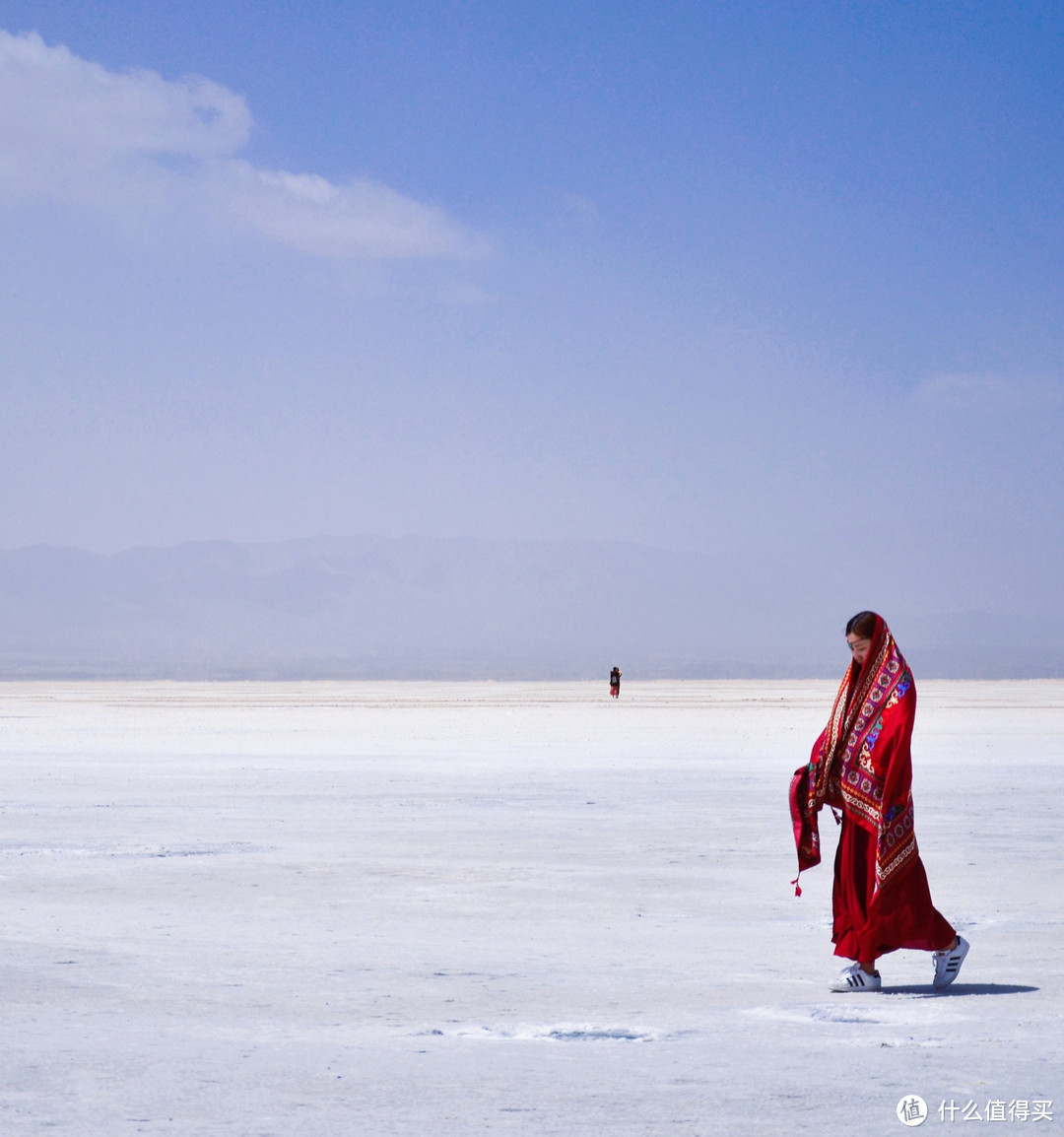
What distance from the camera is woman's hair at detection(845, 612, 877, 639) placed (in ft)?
29.0

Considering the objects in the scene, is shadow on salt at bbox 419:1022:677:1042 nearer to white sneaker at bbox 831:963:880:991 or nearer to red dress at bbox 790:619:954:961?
white sneaker at bbox 831:963:880:991

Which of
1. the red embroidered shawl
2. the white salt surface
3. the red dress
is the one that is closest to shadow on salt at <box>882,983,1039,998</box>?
the white salt surface

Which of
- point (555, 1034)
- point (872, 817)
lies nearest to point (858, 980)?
point (872, 817)

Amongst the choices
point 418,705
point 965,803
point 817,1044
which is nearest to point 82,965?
point 817,1044

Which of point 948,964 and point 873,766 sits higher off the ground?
point 873,766

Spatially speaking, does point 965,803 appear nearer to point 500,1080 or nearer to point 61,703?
point 500,1080

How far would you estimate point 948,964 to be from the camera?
848 centimetres

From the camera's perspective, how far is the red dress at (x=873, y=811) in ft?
27.8

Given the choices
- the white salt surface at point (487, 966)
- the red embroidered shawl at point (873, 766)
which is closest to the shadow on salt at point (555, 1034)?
the white salt surface at point (487, 966)

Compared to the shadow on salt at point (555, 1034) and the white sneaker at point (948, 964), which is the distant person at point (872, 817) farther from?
the shadow on salt at point (555, 1034)

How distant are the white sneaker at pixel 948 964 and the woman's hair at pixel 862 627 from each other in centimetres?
152

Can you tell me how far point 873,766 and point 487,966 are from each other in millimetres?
2189

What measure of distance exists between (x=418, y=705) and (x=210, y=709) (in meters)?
7.86

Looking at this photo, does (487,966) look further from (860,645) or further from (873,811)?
(860,645)
